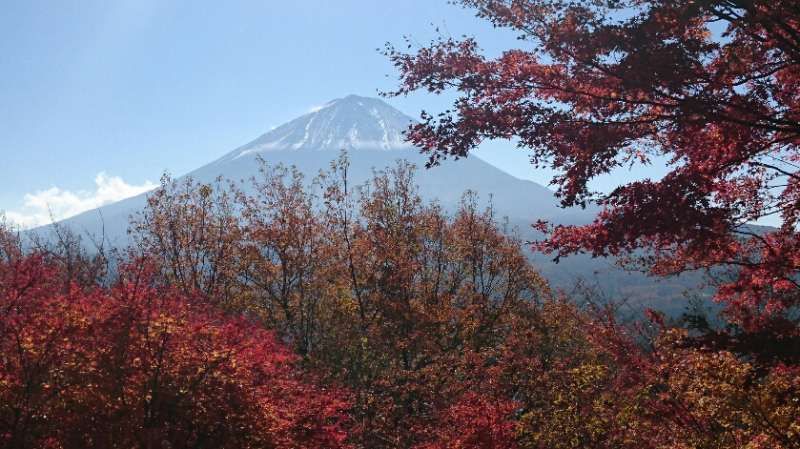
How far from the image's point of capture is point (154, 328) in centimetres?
943

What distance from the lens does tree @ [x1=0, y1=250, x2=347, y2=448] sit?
333 inches

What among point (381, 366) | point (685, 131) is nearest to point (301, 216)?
point (381, 366)

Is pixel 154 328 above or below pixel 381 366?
above

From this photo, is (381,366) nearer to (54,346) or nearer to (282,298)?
(282,298)

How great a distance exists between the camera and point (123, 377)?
8906 mm

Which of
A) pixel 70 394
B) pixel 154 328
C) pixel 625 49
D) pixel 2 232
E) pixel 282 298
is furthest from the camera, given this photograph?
pixel 2 232

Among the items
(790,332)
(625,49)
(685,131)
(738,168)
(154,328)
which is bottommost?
(790,332)

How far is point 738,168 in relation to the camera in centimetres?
714

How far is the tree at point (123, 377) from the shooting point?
8.47 meters

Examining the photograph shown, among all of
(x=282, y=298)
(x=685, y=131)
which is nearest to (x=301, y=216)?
(x=282, y=298)

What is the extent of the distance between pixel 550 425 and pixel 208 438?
7146mm

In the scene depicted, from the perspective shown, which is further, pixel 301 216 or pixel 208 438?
pixel 301 216

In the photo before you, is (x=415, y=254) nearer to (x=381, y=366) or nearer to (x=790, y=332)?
(x=381, y=366)

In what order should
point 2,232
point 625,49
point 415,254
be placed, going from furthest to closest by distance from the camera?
point 2,232, point 415,254, point 625,49
